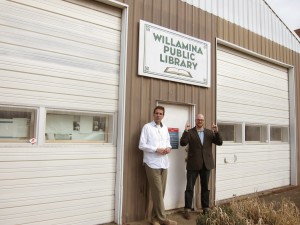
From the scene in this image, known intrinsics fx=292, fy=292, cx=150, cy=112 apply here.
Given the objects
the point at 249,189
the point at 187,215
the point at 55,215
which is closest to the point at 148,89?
the point at 187,215

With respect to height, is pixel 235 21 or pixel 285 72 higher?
pixel 235 21

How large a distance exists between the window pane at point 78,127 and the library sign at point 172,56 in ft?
3.92

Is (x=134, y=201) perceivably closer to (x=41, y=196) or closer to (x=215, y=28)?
(x=41, y=196)

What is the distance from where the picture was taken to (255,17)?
28.0 ft

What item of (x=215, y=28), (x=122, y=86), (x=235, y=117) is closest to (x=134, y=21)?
(x=122, y=86)

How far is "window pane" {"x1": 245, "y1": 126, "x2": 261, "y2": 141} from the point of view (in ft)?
27.1

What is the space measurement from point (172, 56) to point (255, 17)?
398 cm

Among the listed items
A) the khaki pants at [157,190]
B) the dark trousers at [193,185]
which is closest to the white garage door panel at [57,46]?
the khaki pants at [157,190]

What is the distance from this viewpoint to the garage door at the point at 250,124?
7.44 m

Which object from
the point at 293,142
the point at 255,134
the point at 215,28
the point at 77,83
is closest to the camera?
the point at 77,83

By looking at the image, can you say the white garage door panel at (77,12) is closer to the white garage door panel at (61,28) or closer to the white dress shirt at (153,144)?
the white garage door panel at (61,28)

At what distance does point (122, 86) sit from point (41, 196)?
2276mm

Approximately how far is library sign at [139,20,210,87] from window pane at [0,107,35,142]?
2.14 metres

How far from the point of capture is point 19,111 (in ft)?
14.2
